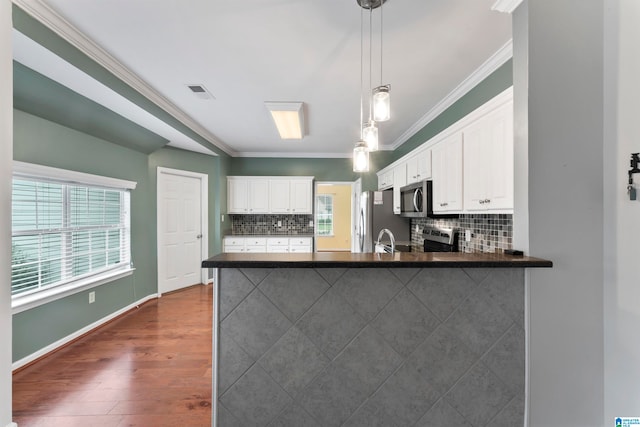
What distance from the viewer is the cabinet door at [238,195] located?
568 cm

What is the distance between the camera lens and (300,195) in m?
5.71

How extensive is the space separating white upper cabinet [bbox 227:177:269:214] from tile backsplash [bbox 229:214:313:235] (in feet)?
0.85

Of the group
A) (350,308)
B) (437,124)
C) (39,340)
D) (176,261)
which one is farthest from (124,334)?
(437,124)

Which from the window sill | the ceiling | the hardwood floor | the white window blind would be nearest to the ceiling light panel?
the ceiling

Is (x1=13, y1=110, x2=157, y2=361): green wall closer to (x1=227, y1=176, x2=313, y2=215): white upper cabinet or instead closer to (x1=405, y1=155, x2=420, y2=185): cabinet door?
(x1=227, y1=176, x2=313, y2=215): white upper cabinet

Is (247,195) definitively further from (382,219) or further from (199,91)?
(199,91)

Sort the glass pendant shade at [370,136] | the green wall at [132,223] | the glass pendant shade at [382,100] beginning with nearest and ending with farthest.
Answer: the glass pendant shade at [382,100] → the glass pendant shade at [370,136] → the green wall at [132,223]

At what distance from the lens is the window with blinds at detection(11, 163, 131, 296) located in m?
2.52

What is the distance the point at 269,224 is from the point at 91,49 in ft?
13.4

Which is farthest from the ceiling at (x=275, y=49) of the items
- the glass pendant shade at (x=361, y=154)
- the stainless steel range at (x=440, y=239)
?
the stainless steel range at (x=440, y=239)

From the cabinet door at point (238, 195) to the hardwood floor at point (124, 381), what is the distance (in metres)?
2.66

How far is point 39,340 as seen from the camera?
2.59 m

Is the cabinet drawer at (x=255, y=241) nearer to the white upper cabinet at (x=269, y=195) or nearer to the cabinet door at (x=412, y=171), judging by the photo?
the white upper cabinet at (x=269, y=195)

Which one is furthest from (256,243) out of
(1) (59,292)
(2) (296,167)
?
(1) (59,292)
